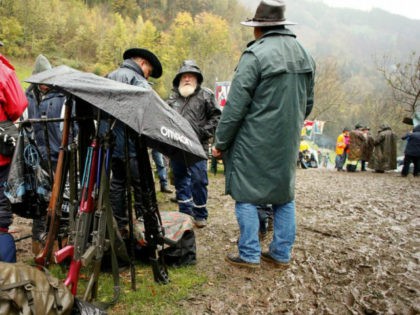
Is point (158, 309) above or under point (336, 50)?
under

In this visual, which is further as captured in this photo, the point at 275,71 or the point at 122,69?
the point at 122,69

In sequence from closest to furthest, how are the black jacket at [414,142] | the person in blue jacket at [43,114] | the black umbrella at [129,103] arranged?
the black umbrella at [129,103], the person in blue jacket at [43,114], the black jacket at [414,142]

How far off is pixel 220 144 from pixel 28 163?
62.6 inches

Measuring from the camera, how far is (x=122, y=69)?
3.69 m

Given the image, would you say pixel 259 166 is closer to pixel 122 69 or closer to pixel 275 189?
pixel 275 189

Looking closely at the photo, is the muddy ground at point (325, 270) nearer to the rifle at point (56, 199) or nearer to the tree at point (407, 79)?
the rifle at point (56, 199)

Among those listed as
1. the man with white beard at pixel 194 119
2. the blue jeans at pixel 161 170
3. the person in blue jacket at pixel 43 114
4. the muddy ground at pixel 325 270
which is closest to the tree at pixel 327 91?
the blue jeans at pixel 161 170

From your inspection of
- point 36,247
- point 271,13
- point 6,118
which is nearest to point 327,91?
point 271,13

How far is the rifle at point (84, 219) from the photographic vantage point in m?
2.35

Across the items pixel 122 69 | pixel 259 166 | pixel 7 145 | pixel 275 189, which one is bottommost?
pixel 275 189

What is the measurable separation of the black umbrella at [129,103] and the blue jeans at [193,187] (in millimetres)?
2042

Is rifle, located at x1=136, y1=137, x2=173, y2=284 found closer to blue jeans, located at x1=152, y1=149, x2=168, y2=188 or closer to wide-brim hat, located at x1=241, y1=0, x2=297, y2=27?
wide-brim hat, located at x1=241, y1=0, x2=297, y2=27

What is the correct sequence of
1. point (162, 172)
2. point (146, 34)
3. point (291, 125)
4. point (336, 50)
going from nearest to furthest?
point (291, 125), point (162, 172), point (146, 34), point (336, 50)

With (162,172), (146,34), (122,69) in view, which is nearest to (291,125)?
(122,69)
